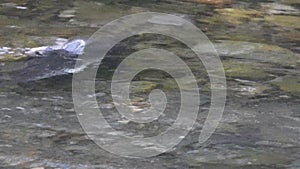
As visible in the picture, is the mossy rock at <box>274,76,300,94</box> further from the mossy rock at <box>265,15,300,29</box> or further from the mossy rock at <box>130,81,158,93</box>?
the mossy rock at <box>265,15,300,29</box>

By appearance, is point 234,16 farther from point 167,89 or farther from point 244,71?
point 167,89

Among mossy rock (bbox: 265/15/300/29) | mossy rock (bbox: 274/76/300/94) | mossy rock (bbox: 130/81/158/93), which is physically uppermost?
mossy rock (bbox: 265/15/300/29)

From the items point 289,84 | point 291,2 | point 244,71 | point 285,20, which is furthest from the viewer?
point 291,2

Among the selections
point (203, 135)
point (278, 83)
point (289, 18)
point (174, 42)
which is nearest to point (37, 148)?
point (203, 135)

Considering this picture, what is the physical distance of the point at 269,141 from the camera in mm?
2545

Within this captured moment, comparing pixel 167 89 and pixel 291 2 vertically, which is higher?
pixel 291 2

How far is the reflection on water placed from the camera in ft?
7.82

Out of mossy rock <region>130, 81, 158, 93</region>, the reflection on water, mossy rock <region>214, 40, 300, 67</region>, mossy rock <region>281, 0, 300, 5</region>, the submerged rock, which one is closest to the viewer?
the reflection on water

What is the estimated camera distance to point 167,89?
3.10 metres

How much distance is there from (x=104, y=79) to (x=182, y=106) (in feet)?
1.57

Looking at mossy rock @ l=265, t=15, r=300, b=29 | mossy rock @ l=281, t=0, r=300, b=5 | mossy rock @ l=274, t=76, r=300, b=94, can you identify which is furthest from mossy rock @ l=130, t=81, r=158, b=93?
mossy rock @ l=281, t=0, r=300, b=5

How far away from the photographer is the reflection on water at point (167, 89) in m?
2.38

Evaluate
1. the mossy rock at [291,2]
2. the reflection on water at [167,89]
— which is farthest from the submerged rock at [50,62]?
the mossy rock at [291,2]

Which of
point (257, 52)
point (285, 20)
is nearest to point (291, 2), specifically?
point (285, 20)
